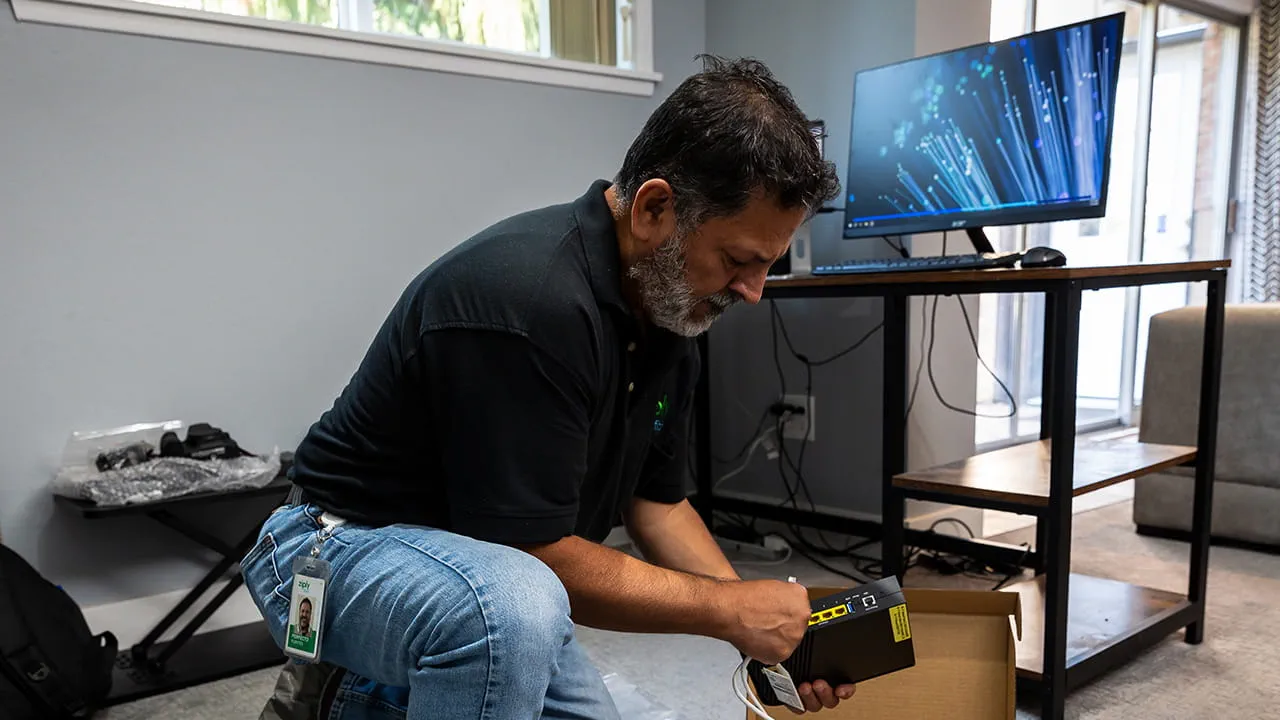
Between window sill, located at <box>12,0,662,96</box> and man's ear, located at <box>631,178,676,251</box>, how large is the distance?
134cm

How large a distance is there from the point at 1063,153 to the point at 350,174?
1.49 m

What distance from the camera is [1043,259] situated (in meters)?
1.52

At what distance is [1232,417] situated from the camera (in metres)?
2.34

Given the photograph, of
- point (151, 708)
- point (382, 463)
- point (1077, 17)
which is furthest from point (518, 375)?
point (1077, 17)

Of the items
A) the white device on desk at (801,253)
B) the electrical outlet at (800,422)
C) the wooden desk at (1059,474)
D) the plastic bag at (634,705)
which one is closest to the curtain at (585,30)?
the white device on desk at (801,253)

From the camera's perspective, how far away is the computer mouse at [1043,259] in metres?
1.52

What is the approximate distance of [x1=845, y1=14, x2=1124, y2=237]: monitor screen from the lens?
5.44ft

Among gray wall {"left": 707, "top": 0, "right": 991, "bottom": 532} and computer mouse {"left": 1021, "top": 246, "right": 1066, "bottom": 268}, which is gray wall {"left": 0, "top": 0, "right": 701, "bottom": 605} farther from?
computer mouse {"left": 1021, "top": 246, "right": 1066, "bottom": 268}

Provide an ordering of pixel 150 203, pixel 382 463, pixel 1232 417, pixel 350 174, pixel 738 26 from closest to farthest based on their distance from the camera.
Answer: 1. pixel 382 463
2. pixel 150 203
3. pixel 350 174
4. pixel 1232 417
5. pixel 738 26

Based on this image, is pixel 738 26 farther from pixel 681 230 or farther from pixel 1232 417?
pixel 681 230

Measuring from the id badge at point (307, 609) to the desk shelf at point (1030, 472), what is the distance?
3.36ft

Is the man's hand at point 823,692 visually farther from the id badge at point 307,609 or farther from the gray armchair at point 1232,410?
the gray armchair at point 1232,410

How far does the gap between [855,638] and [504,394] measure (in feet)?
1.51

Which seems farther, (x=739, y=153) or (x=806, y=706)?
(x=806, y=706)
